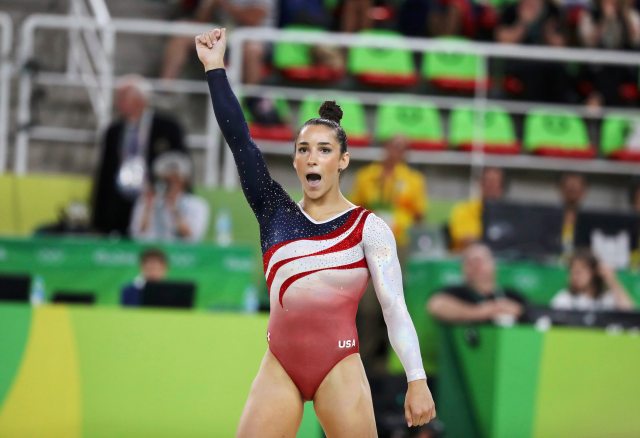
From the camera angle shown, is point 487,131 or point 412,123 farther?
point 487,131

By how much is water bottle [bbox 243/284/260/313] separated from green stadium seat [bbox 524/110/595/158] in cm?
468

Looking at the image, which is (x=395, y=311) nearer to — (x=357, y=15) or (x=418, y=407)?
(x=418, y=407)

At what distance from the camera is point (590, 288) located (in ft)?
30.6

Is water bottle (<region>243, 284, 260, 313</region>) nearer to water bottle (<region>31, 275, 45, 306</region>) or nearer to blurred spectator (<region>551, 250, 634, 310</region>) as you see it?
water bottle (<region>31, 275, 45, 306</region>)

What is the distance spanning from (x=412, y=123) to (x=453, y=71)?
0.91 metres

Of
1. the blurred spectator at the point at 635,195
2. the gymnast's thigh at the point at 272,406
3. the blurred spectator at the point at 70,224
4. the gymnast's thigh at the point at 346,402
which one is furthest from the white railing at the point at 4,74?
the gymnast's thigh at the point at 346,402

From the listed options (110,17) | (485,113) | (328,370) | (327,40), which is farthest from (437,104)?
(328,370)

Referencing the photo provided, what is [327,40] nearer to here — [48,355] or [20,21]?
[20,21]

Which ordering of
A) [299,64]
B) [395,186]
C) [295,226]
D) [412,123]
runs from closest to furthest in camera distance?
[295,226] < [395,186] < [412,123] < [299,64]

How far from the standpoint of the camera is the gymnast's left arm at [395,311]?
→ 4.35 meters

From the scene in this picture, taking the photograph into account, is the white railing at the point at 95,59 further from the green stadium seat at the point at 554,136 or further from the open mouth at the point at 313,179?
the open mouth at the point at 313,179

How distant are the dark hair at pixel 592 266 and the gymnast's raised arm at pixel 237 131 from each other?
5037mm

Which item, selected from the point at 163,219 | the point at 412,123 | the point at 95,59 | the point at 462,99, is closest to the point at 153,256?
the point at 163,219

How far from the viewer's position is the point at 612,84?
13.7 metres
